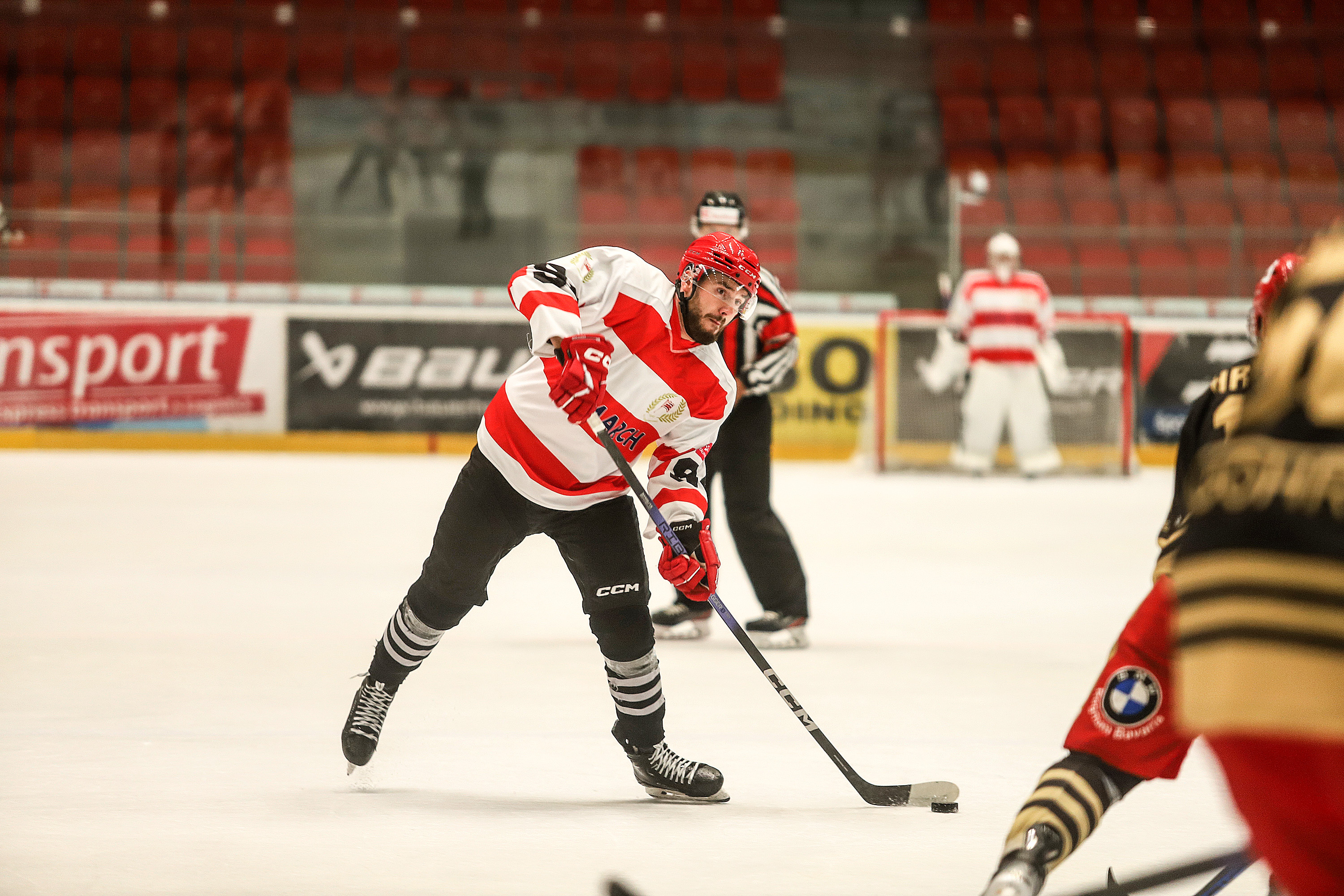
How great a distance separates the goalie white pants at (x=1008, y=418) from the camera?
10.4 metres

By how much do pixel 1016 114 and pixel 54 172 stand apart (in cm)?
851

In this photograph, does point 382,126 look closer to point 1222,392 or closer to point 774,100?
point 774,100

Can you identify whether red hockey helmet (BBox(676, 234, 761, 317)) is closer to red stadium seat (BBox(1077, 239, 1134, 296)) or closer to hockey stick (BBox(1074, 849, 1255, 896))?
hockey stick (BBox(1074, 849, 1255, 896))

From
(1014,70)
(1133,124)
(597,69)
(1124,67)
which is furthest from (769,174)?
(1124,67)

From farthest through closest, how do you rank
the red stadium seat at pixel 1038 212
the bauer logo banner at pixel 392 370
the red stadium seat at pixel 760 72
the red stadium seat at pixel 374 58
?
→ the red stadium seat at pixel 760 72 < the red stadium seat at pixel 374 58 < the red stadium seat at pixel 1038 212 < the bauer logo banner at pixel 392 370

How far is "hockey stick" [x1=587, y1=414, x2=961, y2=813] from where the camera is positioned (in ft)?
10.2

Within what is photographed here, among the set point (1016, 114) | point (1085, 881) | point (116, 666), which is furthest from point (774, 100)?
point (1085, 881)

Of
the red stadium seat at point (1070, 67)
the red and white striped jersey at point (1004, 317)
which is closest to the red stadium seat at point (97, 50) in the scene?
the red and white striped jersey at point (1004, 317)

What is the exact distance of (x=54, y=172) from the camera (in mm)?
13086

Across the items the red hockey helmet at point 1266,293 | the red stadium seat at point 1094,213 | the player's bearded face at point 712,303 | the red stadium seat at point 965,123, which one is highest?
the red stadium seat at point 965,123

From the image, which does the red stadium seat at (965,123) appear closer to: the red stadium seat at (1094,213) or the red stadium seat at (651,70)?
the red stadium seat at (1094,213)

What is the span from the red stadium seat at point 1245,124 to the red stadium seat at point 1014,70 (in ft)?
5.77

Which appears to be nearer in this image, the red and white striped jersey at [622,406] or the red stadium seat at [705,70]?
the red and white striped jersey at [622,406]

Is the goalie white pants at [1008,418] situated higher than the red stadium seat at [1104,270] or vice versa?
the red stadium seat at [1104,270]
